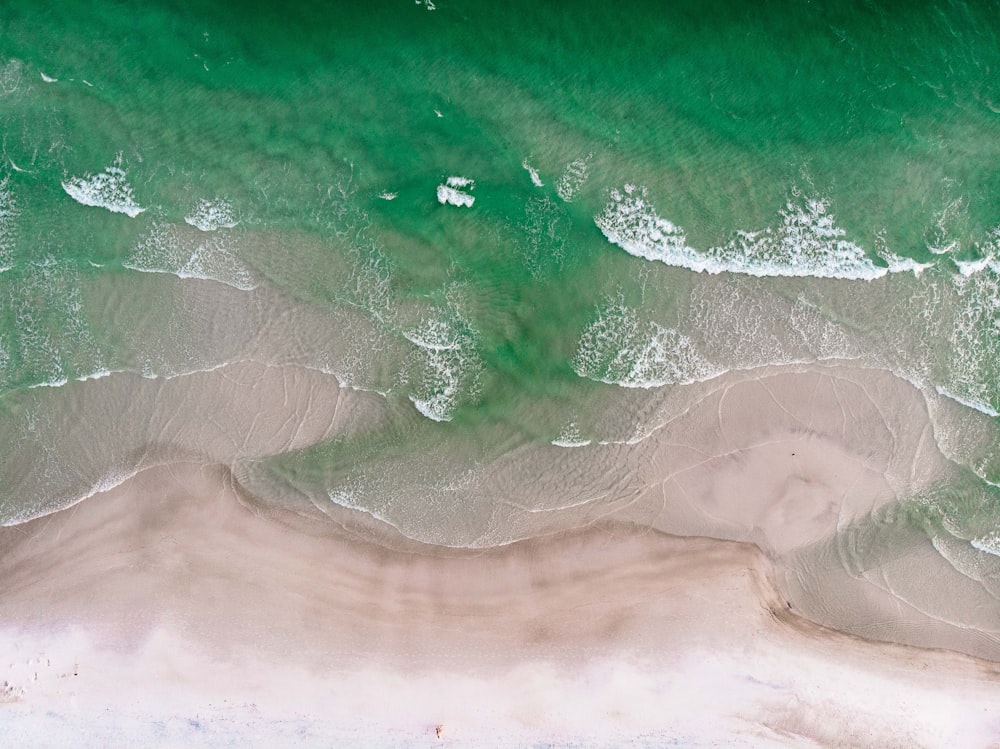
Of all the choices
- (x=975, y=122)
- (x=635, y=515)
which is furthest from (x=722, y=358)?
(x=975, y=122)

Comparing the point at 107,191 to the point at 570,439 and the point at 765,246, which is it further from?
the point at 765,246

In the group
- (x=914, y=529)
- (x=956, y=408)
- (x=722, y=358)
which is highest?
(x=956, y=408)

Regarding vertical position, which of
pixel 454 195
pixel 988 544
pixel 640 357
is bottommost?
pixel 640 357

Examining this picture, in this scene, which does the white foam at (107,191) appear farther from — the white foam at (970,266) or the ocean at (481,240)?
the white foam at (970,266)

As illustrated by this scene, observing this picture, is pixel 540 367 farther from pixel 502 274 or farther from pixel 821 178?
pixel 821 178

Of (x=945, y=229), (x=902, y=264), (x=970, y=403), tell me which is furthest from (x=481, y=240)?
Result: (x=970, y=403)

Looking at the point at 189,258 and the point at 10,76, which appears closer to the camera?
the point at 189,258

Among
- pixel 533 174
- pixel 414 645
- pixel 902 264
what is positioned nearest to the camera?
pixel 414 645
